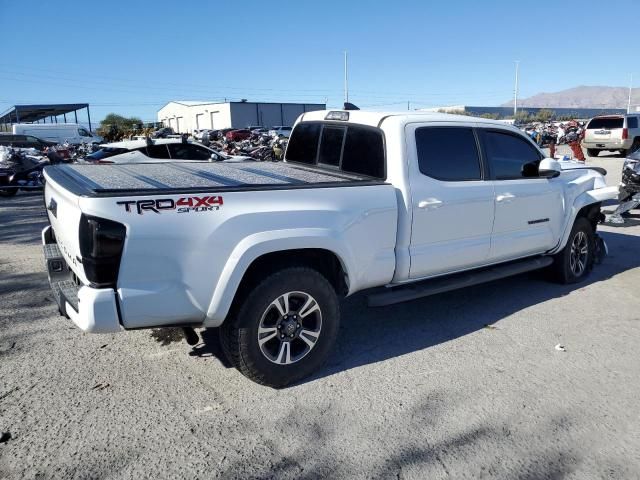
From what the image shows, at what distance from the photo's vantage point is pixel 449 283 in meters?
4.45

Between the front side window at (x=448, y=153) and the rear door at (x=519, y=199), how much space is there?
19 centimetres

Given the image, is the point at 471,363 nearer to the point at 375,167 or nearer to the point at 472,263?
the point at 472,263

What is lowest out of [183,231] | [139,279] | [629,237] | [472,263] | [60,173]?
[629,237]

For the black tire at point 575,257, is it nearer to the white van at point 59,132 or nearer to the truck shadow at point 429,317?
the truck shadow at point 429,317

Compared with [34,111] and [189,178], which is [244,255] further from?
[34,111]

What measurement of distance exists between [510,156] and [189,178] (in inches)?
122

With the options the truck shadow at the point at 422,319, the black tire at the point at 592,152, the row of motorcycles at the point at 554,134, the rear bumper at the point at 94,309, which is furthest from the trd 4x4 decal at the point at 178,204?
the black tire at the point at 592,152

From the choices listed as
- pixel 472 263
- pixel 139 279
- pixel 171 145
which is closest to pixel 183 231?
pixel 139 279

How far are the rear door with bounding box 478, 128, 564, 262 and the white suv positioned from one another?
1893cm

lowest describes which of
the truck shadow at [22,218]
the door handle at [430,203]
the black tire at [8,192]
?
the truck shadow at [22,218]

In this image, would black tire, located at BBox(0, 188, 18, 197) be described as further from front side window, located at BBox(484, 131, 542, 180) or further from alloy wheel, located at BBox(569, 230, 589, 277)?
alloy wheel, located at BBox(569, 230, 589, 277)

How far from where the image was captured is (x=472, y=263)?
463cm

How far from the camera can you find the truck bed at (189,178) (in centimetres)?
311

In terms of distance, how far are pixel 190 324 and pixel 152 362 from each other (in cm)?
88
